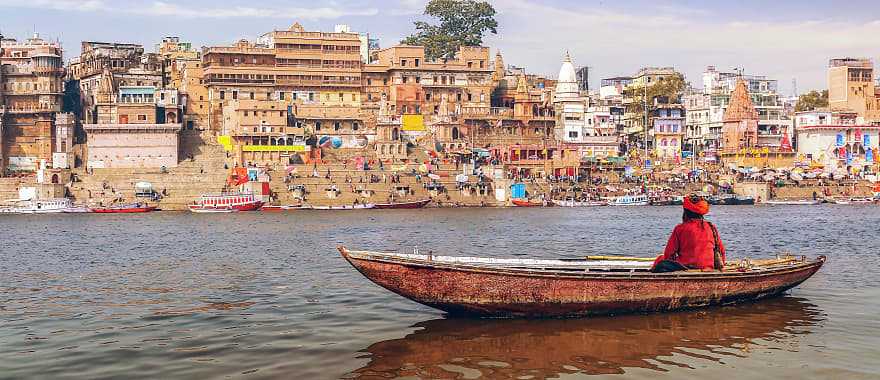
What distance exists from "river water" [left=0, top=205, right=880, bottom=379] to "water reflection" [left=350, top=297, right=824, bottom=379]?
0.12 ft

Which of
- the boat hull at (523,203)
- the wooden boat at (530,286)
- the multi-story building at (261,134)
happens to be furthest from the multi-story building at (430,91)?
the wooden boat at (530,286)

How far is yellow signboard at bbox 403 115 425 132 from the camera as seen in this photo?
97.3 m

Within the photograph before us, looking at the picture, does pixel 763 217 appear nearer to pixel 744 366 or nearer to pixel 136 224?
pixel 136 224

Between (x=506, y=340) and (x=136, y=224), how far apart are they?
1858 inches

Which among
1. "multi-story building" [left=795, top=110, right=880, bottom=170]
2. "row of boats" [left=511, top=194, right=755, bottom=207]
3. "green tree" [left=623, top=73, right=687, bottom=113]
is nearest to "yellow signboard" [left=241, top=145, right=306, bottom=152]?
"row of boats" [left=511, top=194, right=755, bottom=207]

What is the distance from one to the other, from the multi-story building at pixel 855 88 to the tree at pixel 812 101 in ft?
20.5

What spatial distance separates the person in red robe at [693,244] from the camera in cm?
2130

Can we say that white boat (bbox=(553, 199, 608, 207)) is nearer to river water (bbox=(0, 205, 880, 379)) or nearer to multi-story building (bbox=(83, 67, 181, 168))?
multi-story building (bbox=(83, 67, 181, 168))

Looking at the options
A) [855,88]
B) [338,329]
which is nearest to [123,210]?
[338,329]

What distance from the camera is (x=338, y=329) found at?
20266 millimetres

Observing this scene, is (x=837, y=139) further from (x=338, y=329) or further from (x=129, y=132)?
(x=338, y=329)

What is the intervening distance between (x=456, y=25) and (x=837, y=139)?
1767 inches

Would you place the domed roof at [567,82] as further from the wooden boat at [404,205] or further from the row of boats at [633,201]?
the wooden boat at [404,205]

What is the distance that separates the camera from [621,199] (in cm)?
8894
